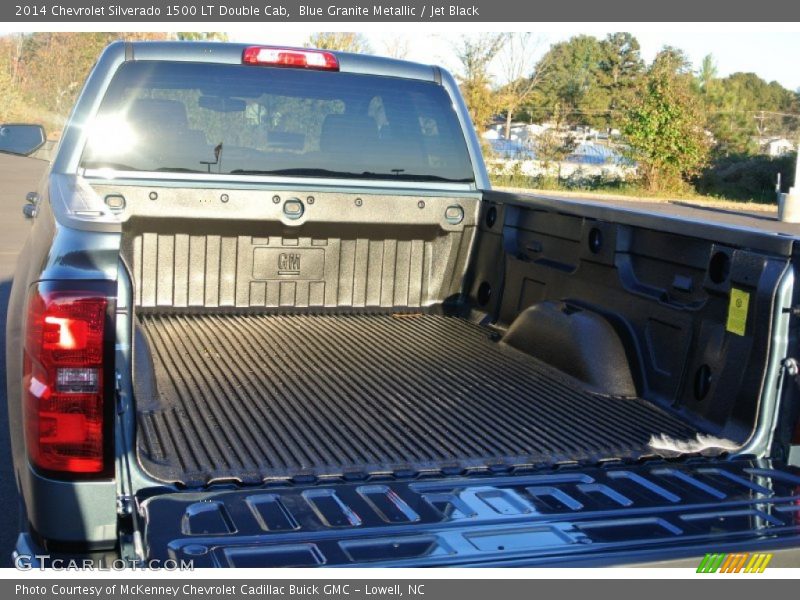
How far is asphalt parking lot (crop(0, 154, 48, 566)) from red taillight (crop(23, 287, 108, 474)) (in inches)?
74.0

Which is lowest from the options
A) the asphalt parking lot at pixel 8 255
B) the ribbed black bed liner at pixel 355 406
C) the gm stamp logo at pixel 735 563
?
the asphalt parking lot at pixel 8 255

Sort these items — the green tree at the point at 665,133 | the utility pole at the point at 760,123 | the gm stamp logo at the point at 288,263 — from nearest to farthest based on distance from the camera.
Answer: the gm stamp logo at the point at 288,263 < the green tree at the point at 665,133 < the utility pole at the point at 760,123

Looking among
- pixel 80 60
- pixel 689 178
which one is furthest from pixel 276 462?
pixel 689 178

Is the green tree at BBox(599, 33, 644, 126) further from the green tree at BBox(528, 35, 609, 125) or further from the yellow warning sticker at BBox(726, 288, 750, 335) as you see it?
the yellow warning sticker at BBox(726, 288, 750, 335)

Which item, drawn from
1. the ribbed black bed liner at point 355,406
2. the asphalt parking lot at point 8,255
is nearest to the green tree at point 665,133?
the asphalt parking lot at point 8,255

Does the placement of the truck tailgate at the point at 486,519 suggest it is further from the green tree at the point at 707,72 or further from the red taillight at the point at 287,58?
the green tree at the point at 707,72

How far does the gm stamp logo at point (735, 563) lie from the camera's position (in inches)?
92.7

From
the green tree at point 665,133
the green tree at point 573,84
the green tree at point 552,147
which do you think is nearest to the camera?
the green tree at point 665,133

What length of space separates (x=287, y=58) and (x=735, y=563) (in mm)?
3140

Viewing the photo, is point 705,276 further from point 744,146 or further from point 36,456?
point 744,146

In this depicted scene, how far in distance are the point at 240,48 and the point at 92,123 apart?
80 cm

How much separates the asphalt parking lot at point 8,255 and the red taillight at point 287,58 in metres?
2.37

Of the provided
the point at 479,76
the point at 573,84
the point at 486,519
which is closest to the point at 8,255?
the point at 486,519

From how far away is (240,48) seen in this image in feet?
14.9
